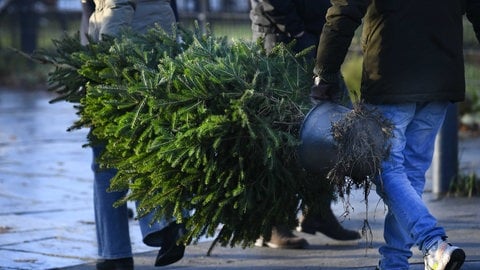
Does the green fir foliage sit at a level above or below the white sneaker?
above

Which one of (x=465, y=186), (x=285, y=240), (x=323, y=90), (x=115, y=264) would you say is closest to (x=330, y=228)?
(x=285, y=240)

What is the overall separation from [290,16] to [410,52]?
1.40 metres

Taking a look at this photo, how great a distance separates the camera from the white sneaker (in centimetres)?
454

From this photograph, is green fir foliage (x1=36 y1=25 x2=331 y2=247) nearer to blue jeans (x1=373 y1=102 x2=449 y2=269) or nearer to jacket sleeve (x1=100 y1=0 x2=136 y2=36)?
jacket sleeve (x1=100 y1=0 x2=136 y2=36)

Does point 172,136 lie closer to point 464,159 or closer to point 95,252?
point 95,252

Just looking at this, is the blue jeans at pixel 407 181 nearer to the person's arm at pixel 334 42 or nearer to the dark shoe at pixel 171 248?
the person's arm at pixel 334 42

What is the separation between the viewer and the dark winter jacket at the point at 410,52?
195 inches

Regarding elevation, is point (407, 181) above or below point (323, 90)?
below

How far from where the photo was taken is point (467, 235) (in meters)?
6.40

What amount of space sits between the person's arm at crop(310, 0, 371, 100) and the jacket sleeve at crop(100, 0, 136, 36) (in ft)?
3.94

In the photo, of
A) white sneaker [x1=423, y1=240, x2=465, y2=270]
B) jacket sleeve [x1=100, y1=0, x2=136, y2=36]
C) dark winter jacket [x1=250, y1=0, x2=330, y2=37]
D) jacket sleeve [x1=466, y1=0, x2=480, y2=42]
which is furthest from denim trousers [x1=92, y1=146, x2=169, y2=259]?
jacket sleeve [x1=466, y1=0, x2=480, y2=42]

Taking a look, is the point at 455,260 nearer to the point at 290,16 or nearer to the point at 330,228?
the point at 330,228

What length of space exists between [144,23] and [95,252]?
1.40m

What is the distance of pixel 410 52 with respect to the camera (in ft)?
16.3
